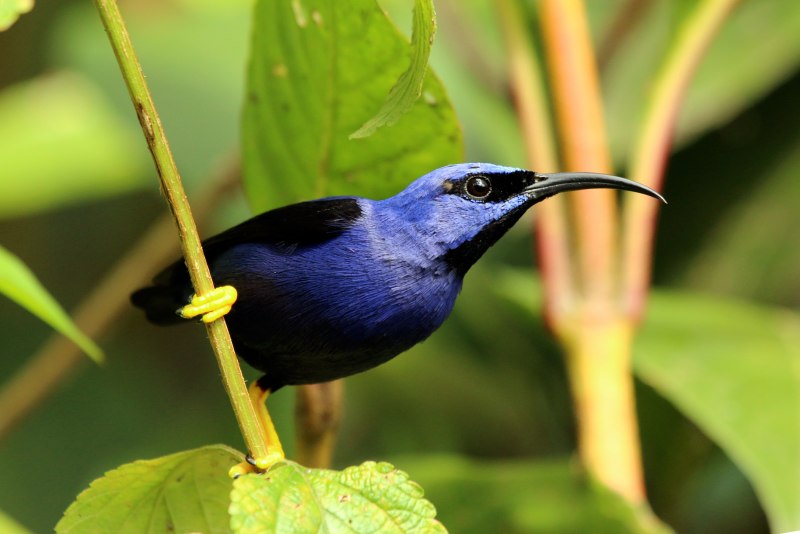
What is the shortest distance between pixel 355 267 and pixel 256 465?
47cm

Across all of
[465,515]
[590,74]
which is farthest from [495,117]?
[465,515]

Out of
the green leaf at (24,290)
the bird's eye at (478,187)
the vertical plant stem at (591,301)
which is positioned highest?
the green leaf at (24,290)

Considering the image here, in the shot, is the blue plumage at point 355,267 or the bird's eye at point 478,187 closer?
the blue plumage at point 355,267

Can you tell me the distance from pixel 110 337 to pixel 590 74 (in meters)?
2.39

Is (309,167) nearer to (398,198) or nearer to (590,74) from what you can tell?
(398,198)

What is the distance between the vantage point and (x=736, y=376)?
8.34 ft

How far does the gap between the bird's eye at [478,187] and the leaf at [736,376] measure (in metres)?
0.95

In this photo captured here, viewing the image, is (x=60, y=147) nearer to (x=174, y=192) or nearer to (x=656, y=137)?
(x=656, y=137)

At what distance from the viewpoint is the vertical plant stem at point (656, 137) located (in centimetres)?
223

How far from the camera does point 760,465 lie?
2.21 metres

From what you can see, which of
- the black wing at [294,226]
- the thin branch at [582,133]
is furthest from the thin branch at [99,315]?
the black wing at [294,226]

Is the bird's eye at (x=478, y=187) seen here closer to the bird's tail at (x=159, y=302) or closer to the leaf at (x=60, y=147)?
the bird's tail at (x=159, y=302)

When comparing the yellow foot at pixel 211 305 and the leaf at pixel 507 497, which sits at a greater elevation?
the yellow foot at pixel 211 305

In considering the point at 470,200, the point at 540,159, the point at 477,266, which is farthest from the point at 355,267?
the point at 477,266
